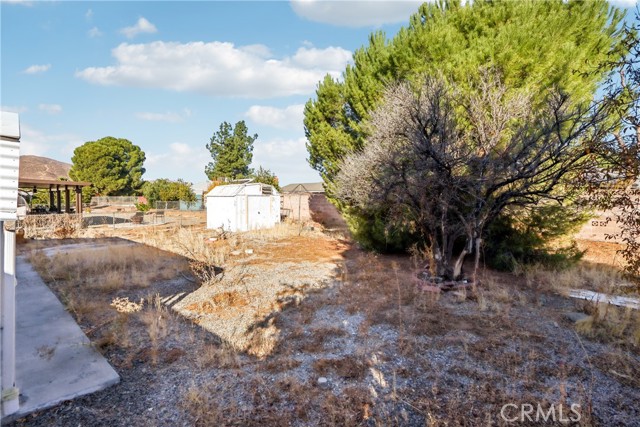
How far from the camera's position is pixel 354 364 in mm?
3732

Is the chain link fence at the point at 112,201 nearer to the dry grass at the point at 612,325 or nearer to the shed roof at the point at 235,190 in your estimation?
the shed roof at the point at 235,190

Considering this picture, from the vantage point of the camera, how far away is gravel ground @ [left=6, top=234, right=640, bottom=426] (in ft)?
9.31

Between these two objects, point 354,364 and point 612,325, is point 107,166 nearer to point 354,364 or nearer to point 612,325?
point 354,364

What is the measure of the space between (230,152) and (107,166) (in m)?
14.9

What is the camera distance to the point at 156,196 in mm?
32719

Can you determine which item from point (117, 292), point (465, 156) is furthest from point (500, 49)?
point (117, 292)

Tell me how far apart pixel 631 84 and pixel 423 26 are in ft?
27.8

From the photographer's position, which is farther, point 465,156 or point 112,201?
point 112,201

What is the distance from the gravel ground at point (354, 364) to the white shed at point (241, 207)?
10152 mm

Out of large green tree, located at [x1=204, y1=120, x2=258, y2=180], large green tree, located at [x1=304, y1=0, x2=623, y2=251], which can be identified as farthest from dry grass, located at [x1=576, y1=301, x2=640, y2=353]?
large green tree, located at [x1=204, y1=120, x2=258, y2=180]

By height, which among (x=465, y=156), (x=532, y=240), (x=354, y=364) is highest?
(x=465, y=156)

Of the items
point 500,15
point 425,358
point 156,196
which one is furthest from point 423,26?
point 156,196
